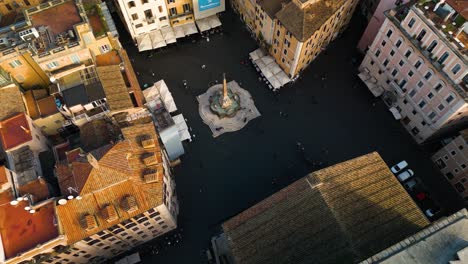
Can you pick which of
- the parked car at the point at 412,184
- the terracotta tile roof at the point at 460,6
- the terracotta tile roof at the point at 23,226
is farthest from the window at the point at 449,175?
the terracotta tile roof at the point at 23,226

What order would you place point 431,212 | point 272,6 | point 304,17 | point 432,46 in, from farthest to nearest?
point 272,6 → point 304,17 → point 431,212 → point 432,46

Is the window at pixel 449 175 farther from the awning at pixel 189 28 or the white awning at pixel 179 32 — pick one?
the white awning at pixel 179 32

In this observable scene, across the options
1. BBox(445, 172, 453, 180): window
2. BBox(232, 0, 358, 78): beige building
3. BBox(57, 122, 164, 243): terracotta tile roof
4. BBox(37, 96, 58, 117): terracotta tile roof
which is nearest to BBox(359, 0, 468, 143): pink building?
BBox(445, 172, 453, 180): window

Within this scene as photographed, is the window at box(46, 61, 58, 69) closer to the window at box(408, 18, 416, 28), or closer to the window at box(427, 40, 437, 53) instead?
the window at box(408, 18, 416, 28)

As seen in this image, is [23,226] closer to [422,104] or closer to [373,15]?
[422,104]

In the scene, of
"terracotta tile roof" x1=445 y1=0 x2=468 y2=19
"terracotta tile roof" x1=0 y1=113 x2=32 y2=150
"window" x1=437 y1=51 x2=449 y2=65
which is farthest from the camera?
"window" x1=437 y1=51 x2=449 y2=65

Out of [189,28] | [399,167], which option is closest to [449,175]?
[399,167]
